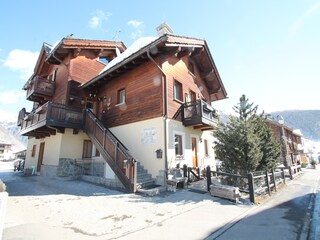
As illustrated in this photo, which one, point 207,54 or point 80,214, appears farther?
point 207,54

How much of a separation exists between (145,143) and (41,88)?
35.4 feet

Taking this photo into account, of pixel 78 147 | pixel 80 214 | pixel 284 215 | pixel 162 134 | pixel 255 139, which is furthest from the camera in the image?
pixel 78 147

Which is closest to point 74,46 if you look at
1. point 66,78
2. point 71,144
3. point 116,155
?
point 66,78

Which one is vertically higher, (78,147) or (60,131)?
(60,131)

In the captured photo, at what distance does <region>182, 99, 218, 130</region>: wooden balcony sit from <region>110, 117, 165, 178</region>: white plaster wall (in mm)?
2099

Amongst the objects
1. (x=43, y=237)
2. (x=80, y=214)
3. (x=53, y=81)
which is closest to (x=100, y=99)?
(x=53, y=81)

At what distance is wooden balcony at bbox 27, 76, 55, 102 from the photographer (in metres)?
15.2

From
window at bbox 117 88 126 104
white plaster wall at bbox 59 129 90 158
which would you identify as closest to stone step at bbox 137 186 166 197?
window at bbox 117 88 126 104

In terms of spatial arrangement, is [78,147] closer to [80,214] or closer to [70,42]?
[70,42]

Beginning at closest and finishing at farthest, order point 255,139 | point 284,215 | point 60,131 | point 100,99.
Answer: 1. point 284,215
2. point 255,139
3. point 60,131
4. point 100,99

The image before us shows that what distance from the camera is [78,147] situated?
1457cm

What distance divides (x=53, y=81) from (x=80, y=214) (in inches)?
560

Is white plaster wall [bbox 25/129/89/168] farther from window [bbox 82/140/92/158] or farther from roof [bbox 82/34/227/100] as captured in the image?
roof [bbox 82/34/227/100]

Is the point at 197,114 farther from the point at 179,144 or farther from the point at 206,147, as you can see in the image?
the point at 206,147
